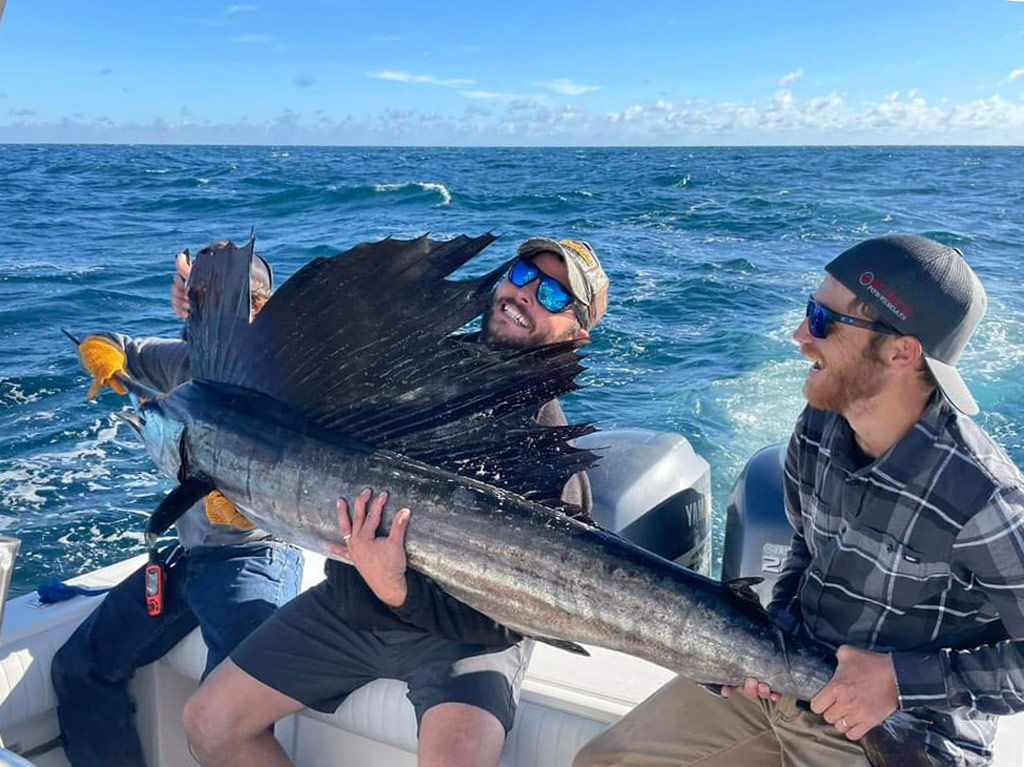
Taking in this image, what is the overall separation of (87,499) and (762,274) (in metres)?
8.87

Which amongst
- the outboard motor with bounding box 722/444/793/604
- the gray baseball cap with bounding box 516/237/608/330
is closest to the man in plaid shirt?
the gray baseball cap with bounding box 516/237/608/330

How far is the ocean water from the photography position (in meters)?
5.79

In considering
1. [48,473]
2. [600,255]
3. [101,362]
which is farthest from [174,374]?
[600,255]

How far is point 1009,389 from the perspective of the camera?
275 inches

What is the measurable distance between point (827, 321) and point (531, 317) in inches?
26.6

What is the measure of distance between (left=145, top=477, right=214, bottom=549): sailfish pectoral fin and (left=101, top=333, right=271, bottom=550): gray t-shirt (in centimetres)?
55

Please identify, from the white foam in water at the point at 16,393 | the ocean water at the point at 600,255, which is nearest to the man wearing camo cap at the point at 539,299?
the ocean water at the point at 600,255

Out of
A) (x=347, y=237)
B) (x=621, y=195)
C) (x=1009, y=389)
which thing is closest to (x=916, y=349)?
(x=1009, y=389)

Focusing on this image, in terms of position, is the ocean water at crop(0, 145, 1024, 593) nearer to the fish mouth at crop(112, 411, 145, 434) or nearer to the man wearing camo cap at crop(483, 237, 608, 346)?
the man wearing camo cap at crop(483, 237, 608, 346)

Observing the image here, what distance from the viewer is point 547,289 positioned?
6.93ft

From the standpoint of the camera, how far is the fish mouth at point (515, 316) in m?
2.13

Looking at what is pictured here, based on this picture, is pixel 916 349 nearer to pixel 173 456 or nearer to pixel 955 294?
pixel 955 294

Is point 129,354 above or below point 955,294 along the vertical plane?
below

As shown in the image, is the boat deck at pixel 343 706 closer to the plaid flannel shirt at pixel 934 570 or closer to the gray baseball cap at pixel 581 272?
the plaid flannel shirt at pixel 934 570
